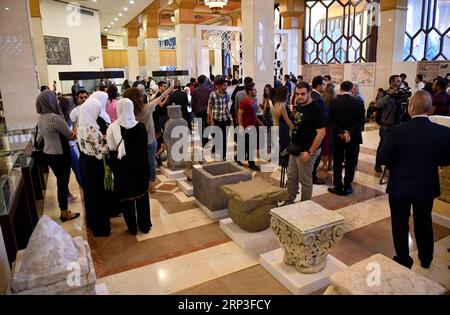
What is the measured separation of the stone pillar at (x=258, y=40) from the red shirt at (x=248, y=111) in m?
2.11

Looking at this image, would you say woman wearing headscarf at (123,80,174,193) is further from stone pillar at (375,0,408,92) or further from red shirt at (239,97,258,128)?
stone pillar at (375,0,408,92)

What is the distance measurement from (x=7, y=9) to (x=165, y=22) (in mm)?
17495

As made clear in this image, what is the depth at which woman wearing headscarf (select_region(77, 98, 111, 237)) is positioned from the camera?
328cm

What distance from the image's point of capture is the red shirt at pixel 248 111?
5465 millimetres

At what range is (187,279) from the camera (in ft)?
9.21

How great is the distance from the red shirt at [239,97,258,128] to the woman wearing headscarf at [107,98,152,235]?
94.5 inches

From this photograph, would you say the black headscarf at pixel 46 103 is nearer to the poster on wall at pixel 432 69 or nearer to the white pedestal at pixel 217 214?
the white pedestal at pixel 217 214

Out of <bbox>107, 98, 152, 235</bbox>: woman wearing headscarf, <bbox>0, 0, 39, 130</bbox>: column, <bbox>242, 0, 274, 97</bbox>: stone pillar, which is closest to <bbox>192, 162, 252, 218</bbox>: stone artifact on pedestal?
<bbox>107, 98, 152, 235</bbox>: woman wearing headscarf

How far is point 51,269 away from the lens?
180cm

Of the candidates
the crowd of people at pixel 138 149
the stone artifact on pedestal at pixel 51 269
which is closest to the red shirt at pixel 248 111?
the crowd of people at pixel 138 149

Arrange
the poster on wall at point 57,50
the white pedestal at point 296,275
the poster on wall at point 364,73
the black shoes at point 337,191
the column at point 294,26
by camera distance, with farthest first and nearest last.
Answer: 1. the column at point 294,26
2. the poster on wall at point 57,50
3. the poster on wall at point 364,73
4. the black shoes at point 337,191
5. the white pedestal at point 296,275
